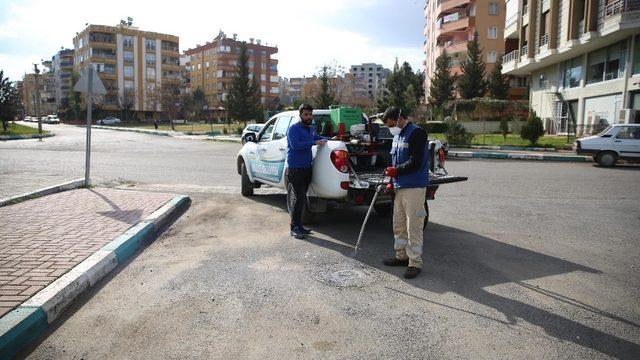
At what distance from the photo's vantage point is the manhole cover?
15.5ft

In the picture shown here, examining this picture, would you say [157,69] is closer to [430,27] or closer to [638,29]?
[430,27]

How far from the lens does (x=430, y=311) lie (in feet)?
13.2

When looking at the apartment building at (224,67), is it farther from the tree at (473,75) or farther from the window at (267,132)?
the window at (267,132)

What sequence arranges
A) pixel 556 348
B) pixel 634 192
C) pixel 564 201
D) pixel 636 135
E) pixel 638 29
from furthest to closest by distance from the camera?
pixel 638 29
pixel 636 135
pixel 634 192
pixel 564 201
pixel 556 348

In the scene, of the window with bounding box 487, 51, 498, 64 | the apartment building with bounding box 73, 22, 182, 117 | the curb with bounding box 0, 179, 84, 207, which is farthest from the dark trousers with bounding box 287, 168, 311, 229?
the apartment building with bounding box 73, 22, 182, 117

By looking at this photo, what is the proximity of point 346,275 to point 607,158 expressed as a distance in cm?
1623

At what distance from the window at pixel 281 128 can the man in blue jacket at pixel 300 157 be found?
68.7 inches

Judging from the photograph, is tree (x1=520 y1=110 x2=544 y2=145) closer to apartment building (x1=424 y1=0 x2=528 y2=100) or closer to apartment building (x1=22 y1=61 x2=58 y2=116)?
apartment building (x1=424 y1=0 x2=528 y2=100)

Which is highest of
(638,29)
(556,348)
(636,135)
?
(638,29)

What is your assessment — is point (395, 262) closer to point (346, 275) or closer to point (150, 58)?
point (346, 275)

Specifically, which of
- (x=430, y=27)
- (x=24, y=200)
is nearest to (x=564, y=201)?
(x=24, y=200)

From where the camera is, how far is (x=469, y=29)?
60.0 meters

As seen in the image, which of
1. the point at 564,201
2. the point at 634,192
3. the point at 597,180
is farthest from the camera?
the point at 597,180

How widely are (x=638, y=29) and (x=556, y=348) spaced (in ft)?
92.0
